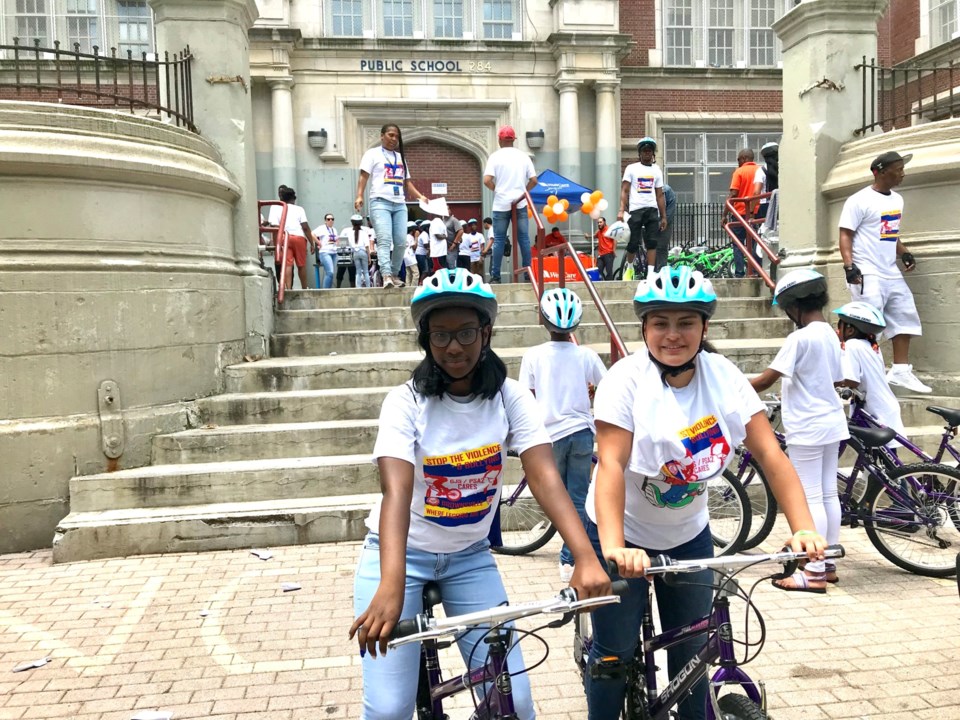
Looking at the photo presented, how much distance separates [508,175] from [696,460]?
819 cm

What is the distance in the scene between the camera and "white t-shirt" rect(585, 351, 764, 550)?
269 centimetres

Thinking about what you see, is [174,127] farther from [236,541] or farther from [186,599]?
[186,599]

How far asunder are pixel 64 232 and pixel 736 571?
5.79 m

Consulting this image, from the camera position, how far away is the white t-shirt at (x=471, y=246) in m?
17.0

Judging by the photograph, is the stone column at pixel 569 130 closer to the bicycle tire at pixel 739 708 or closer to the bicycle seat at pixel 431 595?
the bicycle seat at pixel 431 595

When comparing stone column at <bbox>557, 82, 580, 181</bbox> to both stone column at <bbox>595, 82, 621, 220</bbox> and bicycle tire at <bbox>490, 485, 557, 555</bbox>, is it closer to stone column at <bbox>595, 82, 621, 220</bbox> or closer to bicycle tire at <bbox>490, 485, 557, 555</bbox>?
stone column at <bbox>595, 82, 621, 220</bbox>

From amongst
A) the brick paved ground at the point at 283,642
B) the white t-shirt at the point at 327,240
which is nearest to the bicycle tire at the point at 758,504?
the brick paved ground at the point at 283,642

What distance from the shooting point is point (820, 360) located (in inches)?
196

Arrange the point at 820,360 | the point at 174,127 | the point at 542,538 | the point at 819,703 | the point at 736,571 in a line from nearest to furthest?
the point at 736,571 → the point at 819,703 → the point at 820,360 → the point at 542,538 → the point at 174,127

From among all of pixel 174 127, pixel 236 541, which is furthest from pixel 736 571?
pixel 174 127

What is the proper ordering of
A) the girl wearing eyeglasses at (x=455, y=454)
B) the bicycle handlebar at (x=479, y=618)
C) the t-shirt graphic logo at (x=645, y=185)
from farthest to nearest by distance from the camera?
the t-shirt graphic logo at (x=645, y=185)
the girl wearing eyeglasses at (x=455, y=454)
the bicycle handlebar at (x=479, y=618)

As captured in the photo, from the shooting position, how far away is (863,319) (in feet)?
17.9

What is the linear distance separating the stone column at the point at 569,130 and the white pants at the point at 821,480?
14638 millimetres

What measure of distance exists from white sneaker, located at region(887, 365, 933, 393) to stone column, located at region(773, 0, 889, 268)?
1625 mm
